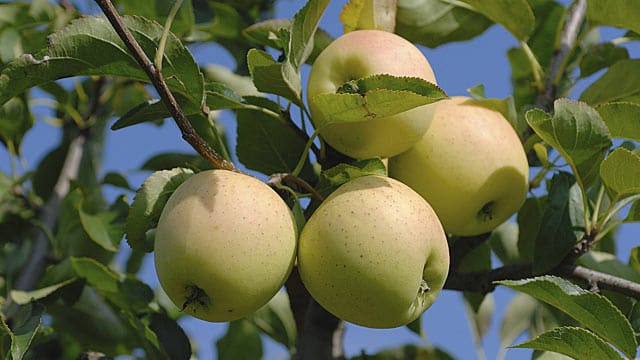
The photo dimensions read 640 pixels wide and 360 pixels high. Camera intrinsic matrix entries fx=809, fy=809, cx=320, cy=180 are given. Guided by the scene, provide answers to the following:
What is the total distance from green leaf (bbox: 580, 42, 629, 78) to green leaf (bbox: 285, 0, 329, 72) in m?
0.74

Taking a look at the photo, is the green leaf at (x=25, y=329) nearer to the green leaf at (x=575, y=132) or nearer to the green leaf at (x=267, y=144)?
the green leaf at (x=267, y=144)

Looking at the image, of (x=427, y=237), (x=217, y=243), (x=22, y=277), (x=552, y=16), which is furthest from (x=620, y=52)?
(x=22, y=277)

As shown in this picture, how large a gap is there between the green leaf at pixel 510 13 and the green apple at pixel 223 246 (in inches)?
25.1

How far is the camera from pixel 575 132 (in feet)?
3.71

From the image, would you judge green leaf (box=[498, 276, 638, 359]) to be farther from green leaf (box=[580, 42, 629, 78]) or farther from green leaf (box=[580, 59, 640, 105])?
green leaf (box=[580, 42, 629, 78])

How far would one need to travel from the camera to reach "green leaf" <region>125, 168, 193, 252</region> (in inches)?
42.2

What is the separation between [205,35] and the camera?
180cm

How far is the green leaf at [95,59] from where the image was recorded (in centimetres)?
98

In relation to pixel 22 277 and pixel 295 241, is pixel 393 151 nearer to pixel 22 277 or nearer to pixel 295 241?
pixel 295 241

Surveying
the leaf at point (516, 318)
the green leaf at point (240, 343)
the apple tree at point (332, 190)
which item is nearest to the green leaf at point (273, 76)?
the apple tree at point (332, 190)

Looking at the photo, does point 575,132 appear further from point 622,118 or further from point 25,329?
point 25,329

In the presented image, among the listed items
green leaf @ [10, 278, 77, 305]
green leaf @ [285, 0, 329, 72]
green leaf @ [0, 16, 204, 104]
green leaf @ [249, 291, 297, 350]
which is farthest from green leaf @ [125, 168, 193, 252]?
green leaf @ [249, 291, 297, 350]

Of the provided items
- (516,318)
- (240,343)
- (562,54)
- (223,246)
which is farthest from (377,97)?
(516,318)

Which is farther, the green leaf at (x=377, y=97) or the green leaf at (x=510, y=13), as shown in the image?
the green leaf at (x=510, y=13)
